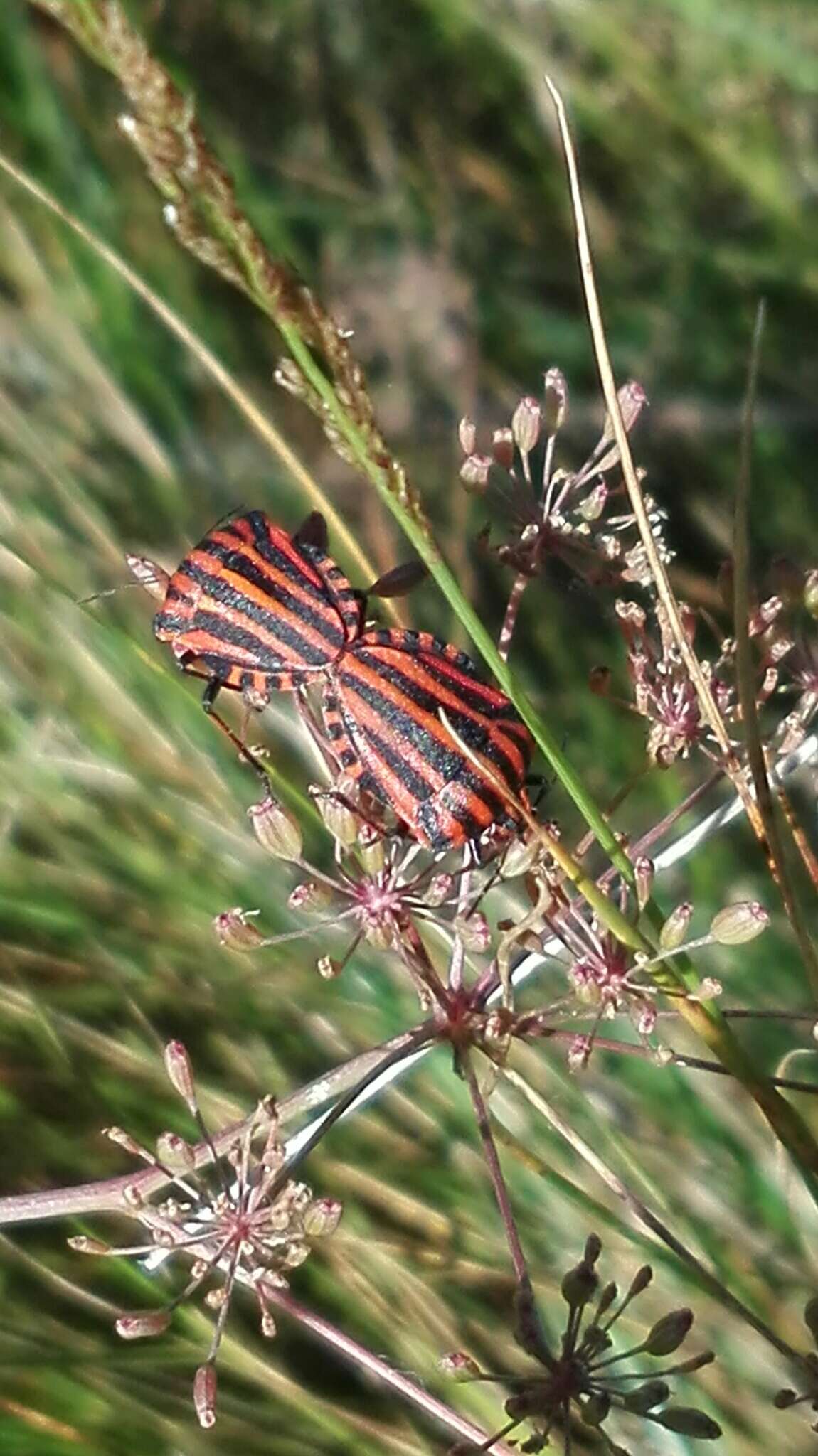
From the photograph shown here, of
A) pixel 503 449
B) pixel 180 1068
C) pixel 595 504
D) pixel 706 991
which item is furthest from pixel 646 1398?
pixel 503 449

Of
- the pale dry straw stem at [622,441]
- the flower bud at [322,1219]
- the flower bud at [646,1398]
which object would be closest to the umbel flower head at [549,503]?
the pale dry straw stem at [622,441]

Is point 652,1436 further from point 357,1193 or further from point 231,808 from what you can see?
point 231,808

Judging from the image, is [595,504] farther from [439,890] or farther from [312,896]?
[312,896]

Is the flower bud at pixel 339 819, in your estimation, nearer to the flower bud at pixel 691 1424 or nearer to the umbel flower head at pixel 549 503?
the umbel flower head at pixel 549 503

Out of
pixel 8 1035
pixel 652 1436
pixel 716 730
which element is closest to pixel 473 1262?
pixel 652 1436

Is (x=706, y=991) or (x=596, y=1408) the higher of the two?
(x=706, y=991)

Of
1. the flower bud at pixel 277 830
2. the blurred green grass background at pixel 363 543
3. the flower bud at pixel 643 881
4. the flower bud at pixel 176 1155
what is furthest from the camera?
the blurred green grass background at pixel 363 543
